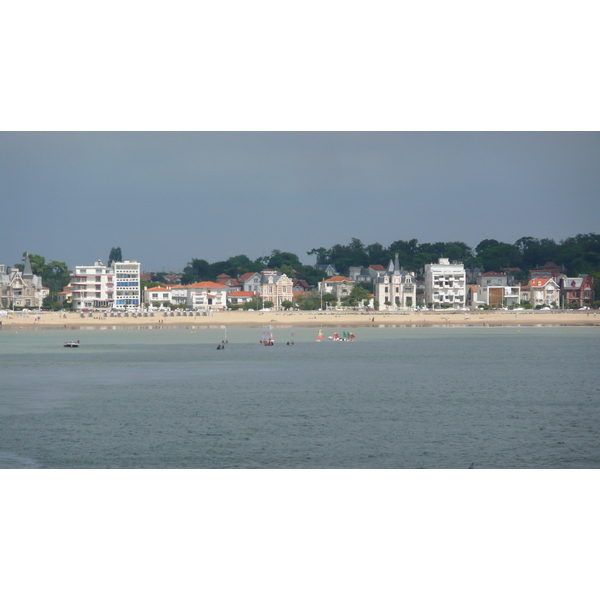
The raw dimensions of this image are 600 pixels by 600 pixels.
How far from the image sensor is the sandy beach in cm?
5591

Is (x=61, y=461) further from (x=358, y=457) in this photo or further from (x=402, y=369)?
(x=402, y=369)

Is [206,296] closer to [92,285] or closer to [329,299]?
[92,285]

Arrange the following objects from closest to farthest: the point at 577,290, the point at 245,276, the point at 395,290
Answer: the point at 577,290 → the point at 395,290 → the point at 245,276

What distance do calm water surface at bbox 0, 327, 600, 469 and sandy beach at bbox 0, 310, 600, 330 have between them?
27.0 meters

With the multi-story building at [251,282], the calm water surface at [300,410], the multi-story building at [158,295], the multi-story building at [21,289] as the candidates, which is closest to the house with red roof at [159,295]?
the multi-story building at [158,295]

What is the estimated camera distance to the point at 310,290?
7125cm

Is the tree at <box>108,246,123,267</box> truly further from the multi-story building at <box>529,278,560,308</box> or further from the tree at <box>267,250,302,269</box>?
the multi-story building at <box>529,278,560,308</box>

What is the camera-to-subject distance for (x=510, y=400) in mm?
17078

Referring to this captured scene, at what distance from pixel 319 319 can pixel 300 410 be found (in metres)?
42.2

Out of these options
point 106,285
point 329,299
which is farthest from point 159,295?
point 329,299

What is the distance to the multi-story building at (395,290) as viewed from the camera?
68.6 m

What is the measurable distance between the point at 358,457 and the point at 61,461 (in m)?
4.28

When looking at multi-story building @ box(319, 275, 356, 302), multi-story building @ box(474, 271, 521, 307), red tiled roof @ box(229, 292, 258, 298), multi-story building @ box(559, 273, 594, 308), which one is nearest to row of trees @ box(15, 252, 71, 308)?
red tiled roof @ box(229, 292, 258, 298)

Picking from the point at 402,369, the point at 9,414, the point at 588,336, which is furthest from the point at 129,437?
the point at 588,336
